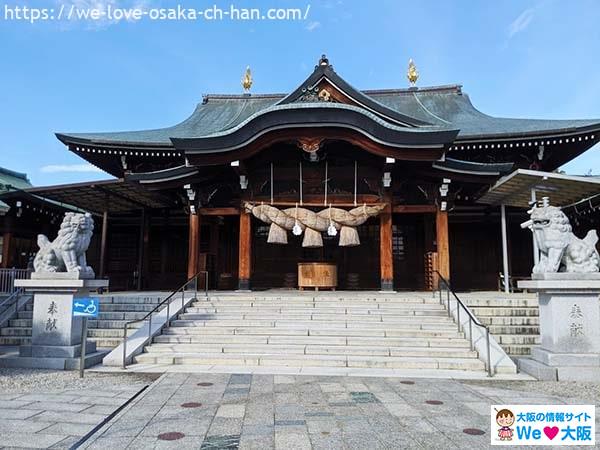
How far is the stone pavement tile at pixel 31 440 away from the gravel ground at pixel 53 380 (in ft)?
6.35

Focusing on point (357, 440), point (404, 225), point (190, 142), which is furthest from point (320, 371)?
point (404, 225)

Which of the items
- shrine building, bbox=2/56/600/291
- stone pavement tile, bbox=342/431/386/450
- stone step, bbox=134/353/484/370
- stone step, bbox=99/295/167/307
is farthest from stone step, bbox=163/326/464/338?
stone pavement tile, bbox=342/431/386/450

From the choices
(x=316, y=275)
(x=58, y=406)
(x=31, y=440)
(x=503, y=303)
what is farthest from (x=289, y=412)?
(x=316, y=275)

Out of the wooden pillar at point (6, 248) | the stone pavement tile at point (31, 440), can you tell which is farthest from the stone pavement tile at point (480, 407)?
the wooden pillar at point (6, 248)

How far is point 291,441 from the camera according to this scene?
4086 mm

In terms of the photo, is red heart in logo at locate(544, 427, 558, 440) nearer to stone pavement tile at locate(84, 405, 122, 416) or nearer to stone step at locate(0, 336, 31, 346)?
stone pavement tile at locate(84, 405, 122, 416)

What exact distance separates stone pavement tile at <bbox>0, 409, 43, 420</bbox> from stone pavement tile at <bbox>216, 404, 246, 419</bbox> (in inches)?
86.3

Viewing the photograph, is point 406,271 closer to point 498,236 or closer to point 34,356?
point 498,236

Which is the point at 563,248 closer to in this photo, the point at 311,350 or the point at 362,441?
the point at 311,350

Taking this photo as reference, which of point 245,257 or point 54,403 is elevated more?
point 245,257

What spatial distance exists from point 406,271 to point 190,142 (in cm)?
961

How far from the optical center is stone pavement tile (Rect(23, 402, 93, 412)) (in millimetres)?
5093

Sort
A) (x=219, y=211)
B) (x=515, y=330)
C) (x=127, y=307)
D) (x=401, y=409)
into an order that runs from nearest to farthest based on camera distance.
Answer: (x=401, y=409) < (x=515, y=330) < (x=127, y=307) < (x=219, y=211)

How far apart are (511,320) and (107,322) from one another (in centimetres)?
949
